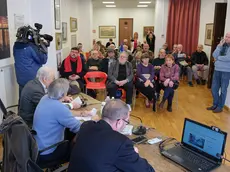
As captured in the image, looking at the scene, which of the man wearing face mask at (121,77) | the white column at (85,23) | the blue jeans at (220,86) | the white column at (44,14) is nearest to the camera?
the white column at (44,14)

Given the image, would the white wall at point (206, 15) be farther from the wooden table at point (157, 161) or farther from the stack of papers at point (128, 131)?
the wooden table at point (157, 161)

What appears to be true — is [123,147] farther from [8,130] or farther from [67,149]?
[67,149]

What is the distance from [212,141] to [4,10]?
3.14 metres

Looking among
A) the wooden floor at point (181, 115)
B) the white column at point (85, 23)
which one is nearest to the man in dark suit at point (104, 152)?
the wooden floor at point (181, 115)

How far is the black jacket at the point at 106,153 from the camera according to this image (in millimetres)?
1278

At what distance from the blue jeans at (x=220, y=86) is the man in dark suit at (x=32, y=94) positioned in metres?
3.24

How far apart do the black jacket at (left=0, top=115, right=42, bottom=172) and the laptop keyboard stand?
3.32ft

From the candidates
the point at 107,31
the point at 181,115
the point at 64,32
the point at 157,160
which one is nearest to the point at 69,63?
the point at 64,32

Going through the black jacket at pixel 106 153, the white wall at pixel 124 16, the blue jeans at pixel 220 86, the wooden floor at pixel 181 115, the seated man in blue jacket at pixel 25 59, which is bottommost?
the wooden floor at pixel 181 115

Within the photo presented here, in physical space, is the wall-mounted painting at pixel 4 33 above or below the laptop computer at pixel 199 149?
above

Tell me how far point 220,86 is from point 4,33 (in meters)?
3.79

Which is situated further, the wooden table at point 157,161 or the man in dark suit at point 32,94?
the man in dark suit at point 32,94

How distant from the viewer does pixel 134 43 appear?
9.34 meters

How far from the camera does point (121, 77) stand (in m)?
4.80
